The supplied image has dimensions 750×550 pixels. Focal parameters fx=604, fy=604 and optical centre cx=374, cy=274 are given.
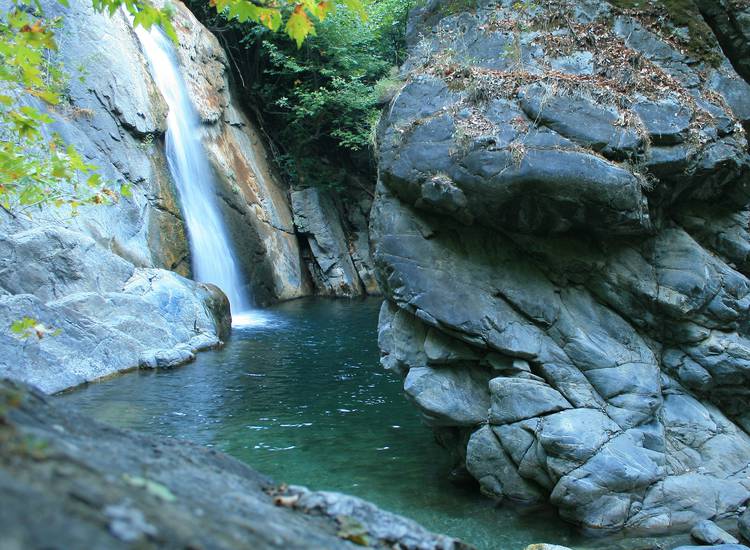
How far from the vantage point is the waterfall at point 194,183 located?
67.7ft

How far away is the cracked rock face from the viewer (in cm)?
788

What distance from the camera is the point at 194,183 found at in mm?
21422

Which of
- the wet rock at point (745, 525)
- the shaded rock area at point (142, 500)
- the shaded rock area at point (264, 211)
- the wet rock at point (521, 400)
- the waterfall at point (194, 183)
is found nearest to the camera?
the shaded rock area at point (142, 500)

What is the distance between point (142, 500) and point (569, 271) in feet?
25.7

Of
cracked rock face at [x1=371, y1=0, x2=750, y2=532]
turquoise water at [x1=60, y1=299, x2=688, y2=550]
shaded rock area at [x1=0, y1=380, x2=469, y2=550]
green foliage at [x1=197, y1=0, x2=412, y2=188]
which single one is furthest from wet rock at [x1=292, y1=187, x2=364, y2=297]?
shaded rock area at [x1=0, y1=380, x2=469, y2=550]

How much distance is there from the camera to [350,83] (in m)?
25.1

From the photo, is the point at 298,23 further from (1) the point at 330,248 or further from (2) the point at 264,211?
(1) the point at 330,248

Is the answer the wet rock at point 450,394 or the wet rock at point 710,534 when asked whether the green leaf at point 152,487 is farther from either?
the wet rock at point 710,534

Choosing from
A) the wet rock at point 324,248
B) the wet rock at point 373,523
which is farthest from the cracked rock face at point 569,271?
the wet rock at point 324,248

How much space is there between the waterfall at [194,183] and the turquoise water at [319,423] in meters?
5.01

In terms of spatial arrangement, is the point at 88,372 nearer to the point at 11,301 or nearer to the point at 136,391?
the point at 136,391

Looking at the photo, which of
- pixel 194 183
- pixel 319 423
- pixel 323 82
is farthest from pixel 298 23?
pixel 323 82

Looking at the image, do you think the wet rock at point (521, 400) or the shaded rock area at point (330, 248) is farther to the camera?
the shaded rock area at point (330, 248)

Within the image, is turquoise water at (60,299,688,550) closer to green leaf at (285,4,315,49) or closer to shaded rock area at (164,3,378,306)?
green leaf at (285,4,315,49)
